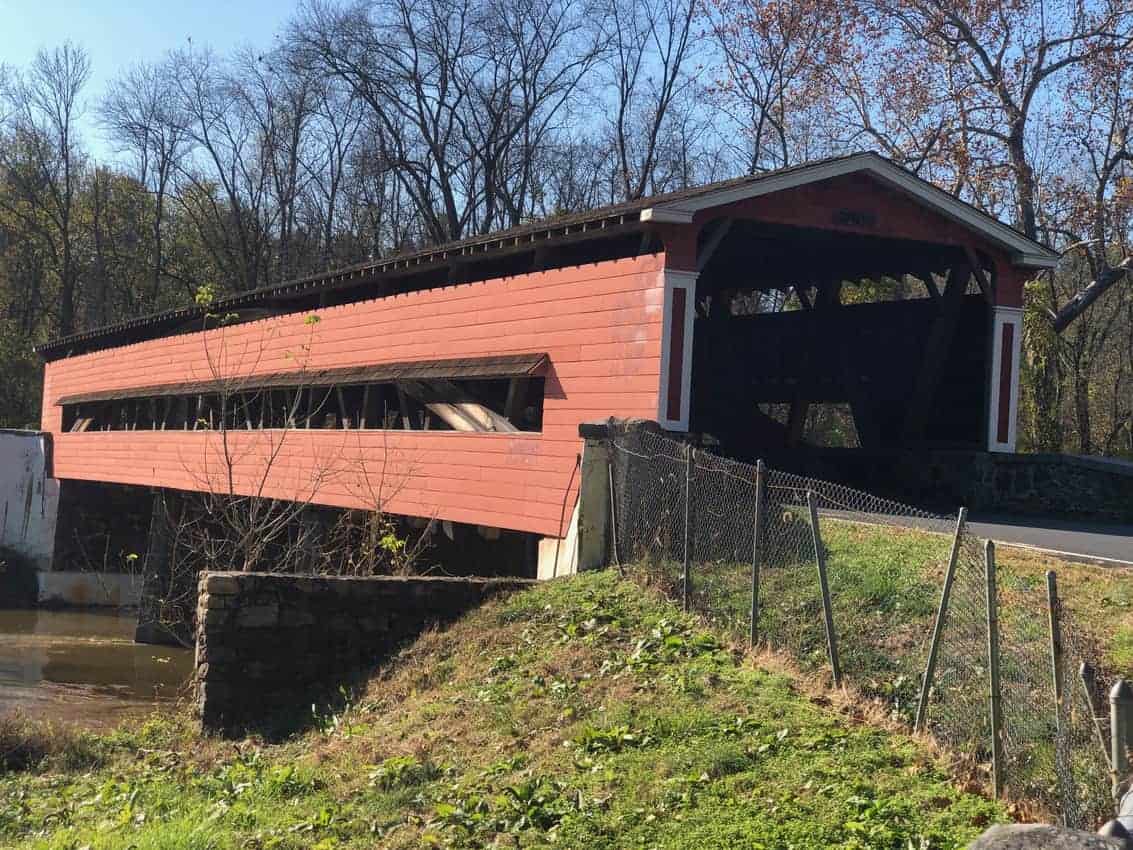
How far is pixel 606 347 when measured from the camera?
13.4 m

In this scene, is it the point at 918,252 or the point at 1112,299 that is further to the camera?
the point at 1112,299

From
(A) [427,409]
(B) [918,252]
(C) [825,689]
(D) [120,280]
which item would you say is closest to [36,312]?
(D) [120,280]

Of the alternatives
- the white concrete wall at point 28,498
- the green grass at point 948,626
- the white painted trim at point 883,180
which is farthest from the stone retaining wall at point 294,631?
the white concrete wall at point 28,498

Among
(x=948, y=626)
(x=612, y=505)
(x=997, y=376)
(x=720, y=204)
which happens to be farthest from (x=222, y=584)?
(x=997, y=376)

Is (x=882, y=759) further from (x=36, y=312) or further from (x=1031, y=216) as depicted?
(x=36, y=312)

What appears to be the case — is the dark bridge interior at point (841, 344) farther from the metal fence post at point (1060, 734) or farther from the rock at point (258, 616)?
the metal fence post at point (1060, 734)

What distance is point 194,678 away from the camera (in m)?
11.5

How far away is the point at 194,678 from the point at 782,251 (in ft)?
33.1

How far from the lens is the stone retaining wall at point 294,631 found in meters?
10.8

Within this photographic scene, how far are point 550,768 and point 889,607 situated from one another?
2628 millimetres

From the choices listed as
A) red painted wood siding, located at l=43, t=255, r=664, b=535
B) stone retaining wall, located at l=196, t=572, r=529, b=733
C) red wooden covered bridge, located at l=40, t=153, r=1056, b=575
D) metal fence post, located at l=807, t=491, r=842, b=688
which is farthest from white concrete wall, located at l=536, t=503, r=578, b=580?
metal fence post, located at l=807, t=491, r=842, b=688

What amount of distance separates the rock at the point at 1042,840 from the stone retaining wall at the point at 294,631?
7548mm

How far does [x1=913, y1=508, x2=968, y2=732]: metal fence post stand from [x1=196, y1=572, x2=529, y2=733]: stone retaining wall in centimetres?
538

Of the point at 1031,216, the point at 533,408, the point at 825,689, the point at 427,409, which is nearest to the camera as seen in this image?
the point at 825,689
